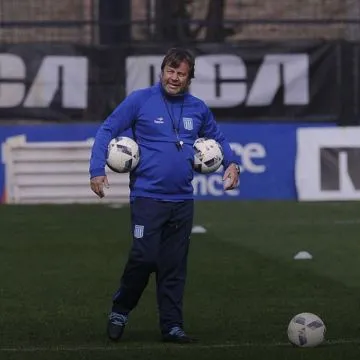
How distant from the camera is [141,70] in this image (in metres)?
20.1

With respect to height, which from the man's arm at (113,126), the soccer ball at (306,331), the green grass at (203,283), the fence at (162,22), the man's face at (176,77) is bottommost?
the green grass at (203,283)

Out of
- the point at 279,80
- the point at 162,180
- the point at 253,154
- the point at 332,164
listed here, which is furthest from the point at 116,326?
the point at 279,80

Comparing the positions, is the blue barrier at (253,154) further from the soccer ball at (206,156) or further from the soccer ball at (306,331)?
the soccer ball at (306,331)

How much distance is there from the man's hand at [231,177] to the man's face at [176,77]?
2.05ft

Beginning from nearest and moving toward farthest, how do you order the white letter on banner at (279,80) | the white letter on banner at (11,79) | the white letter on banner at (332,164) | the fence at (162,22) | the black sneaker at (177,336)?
the black sneaker at (177,336)
the white letter on banner at (332,164)
the white letter on banner at (11,79)
the white letter on banner at (279,80)
the fence at (162,22)

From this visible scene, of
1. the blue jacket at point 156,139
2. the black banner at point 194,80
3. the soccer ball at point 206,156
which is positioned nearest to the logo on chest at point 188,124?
the blue jacket at point 156,139

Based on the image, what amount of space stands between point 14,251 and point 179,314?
550 cm

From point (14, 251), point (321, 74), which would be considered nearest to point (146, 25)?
point (321, 74)

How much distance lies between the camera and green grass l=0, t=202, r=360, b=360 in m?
8.33

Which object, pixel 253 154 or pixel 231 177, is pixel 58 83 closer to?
pixel 253 154

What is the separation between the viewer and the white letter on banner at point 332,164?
19656 millimetres

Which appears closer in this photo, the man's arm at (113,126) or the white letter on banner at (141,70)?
the man's arm at (113,126)

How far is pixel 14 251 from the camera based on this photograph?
13758 millimetres

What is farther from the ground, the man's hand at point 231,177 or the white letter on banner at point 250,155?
the man's hand at point 231,177
